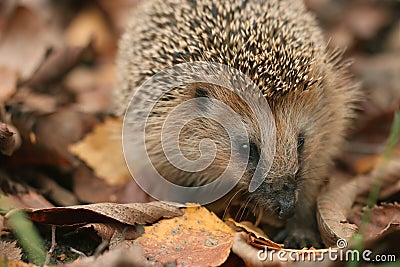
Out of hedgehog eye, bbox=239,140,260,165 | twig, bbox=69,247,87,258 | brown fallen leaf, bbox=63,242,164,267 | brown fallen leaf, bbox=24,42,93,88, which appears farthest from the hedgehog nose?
brown fallen leaf, bbox=24,42,93,88

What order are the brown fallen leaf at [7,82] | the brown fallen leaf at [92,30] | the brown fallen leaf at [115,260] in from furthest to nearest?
the brown fallen leaf at [92,30]
the brown fallen leaf at [7,82]
the brown fallen leaf at [115,260]

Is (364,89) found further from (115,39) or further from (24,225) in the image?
(24,225)

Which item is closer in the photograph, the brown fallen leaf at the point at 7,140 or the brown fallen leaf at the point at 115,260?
the brown fallen leaf at the point at 115,260

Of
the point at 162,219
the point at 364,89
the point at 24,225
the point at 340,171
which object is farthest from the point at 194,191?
the point at 364,89

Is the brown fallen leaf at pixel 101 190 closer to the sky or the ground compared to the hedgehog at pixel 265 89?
closer to the ground

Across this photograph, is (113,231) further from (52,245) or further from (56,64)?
(56,64)

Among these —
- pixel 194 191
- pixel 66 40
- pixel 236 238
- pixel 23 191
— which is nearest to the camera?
pixel 236 238

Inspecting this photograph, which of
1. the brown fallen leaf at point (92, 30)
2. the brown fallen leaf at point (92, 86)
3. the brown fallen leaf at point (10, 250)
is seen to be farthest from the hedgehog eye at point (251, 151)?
the brown fallen leaf at point (92, 30)

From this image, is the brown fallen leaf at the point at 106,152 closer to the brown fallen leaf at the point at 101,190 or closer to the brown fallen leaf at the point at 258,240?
the brown fallen leaf at the point at 101,190

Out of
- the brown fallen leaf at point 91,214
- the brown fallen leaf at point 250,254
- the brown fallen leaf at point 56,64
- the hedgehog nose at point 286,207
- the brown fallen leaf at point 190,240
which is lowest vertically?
the brown fallen leaf at point 190,240
